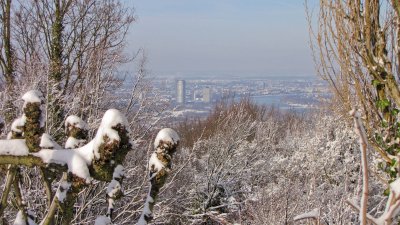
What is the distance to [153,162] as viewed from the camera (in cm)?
212

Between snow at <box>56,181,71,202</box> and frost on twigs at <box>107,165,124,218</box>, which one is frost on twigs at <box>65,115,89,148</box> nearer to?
frost on twigs at <box>107,165,124,218</box>

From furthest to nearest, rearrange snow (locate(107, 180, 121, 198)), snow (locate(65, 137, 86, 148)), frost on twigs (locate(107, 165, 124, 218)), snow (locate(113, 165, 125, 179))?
snow (locate(65, 137, 86, 148)) < snow (locate(107, 180, 121, 198)) < frost on twigs (locate(107, 165, 124, 218)) < snow (locate(113, 165, 125, 179))

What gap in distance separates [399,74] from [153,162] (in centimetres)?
378

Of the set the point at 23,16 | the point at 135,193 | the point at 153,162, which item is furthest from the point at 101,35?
the point at 153,162

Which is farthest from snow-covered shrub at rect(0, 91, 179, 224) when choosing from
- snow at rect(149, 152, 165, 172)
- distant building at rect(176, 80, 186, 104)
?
distant building at rect(176, 80, 186, 104)

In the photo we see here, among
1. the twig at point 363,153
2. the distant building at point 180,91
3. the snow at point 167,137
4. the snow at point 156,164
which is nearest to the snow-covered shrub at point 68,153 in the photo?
the snow at point 156,164

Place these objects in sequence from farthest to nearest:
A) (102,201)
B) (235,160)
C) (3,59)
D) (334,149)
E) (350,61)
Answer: (235,160)
(334,149)
(3,59)
(102,201)
(350,61)

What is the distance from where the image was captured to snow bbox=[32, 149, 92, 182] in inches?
66.0

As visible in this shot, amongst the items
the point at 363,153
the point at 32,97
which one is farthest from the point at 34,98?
the point at 363,153

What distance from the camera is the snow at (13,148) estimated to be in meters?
1.71

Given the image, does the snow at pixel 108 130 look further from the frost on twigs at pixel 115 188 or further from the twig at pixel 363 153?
the twig at pixel 363 153

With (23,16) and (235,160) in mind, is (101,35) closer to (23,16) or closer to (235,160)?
(23,16)

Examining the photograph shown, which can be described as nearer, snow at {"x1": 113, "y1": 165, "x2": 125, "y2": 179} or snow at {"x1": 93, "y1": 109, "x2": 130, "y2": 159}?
snow at {"x1": 93, "y1": 109, "x2": 130, "y2": 159}

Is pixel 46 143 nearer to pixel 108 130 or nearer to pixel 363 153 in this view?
pixel 108 130
